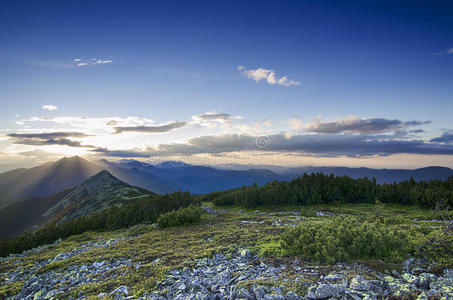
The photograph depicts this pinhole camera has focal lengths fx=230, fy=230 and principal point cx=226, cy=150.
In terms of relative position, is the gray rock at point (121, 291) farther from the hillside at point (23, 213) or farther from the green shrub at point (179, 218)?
the hillside at point (23, 213)

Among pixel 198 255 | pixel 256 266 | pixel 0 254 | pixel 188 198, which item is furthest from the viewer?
pixel 188 198

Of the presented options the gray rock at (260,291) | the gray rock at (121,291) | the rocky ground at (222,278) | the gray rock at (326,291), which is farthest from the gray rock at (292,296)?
the gray rock at (121,291)

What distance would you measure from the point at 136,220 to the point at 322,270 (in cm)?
2326

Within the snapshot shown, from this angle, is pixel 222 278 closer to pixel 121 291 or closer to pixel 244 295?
pixel 244 295

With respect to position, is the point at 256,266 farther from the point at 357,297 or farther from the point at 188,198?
the point at 188,198


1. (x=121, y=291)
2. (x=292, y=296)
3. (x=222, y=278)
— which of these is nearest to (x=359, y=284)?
(x=292, y=296)

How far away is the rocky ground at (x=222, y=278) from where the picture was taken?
19.2ft

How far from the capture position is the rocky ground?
5844 mm

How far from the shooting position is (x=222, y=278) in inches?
299

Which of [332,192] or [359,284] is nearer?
[359,284]

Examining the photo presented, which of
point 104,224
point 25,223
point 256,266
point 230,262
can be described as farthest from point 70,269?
point 25,223

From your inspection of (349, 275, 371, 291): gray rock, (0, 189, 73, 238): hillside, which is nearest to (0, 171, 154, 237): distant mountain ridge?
(0, 189, 73, 238): hillside

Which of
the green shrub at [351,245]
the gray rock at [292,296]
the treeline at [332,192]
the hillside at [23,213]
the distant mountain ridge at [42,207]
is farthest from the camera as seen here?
the hillside at [23,213]

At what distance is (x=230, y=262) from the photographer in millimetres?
9352
